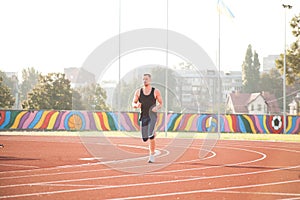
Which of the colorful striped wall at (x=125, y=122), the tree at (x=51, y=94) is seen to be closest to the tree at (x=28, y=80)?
the tree at (x=51, y=94)

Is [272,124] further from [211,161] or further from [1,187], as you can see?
[1,187]

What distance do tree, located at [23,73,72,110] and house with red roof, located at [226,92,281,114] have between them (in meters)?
50.5

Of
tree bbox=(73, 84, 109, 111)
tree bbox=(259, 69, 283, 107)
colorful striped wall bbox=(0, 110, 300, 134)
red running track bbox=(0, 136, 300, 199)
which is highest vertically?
tree bbox=(259, 69, 283, 107)

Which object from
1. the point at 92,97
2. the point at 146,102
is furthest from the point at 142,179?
the point at 92,97

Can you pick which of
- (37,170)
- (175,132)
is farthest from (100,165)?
(175,132)

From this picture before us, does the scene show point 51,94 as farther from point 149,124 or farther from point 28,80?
point 28,80

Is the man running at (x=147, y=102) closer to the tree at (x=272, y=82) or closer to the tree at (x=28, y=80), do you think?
the tree at (x=272, y=82)

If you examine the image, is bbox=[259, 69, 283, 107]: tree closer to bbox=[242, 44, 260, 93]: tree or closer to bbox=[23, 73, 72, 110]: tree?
bbox=[242, 44, 260, 93]: tree

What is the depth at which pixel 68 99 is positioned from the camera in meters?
61.5

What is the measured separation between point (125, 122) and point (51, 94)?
77.2 ft

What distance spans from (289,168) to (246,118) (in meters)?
29.6

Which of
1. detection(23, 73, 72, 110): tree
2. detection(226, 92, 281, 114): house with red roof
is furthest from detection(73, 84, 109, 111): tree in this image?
detection(226, 92, 281, 114): house with red roof

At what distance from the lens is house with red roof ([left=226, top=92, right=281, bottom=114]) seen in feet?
354

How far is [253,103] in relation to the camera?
110 m
